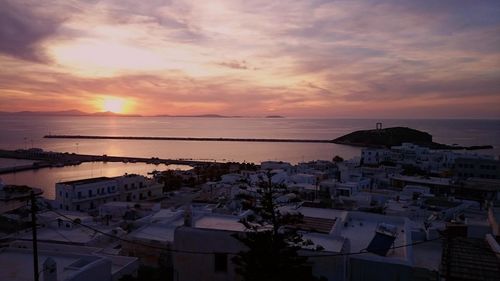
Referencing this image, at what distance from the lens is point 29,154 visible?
6938 centimetres

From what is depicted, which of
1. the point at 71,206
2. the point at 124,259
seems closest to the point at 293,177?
the point at 71,206

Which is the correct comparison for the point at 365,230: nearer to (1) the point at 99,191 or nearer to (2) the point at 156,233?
(2) the point at 156,233

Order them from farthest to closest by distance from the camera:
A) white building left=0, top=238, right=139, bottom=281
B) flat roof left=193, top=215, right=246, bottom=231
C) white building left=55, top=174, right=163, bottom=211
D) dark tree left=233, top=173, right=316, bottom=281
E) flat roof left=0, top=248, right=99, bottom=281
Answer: white building left=55, top=174, right=163, bottom=211
flat roof left=193, top=215, right=246, bottom=231
flat roof left=0, top=248, right=99, bottom=281
white building left=0, top=238, right=139, bottom=281
dark tree left=233, top=173, right=316, bottom=281

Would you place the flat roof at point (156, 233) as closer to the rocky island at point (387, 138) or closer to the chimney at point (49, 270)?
the chimney at point (49, 270)

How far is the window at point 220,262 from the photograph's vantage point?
272 inches

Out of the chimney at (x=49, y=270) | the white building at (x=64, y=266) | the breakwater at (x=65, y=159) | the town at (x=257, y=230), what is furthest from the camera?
the breakwater at (x=65, y=159)

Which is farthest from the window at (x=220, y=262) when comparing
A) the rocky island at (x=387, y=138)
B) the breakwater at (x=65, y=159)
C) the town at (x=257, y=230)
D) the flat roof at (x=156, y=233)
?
the rocky island at (x=387, y=138)

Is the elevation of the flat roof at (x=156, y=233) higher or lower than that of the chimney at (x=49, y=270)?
lower

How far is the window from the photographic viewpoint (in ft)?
22.7

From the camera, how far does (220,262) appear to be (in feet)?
22.8

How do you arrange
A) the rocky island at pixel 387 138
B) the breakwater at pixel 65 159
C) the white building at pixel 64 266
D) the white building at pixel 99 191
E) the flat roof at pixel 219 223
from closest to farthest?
1. the white building at pixel 64 266
2. the flat roof at pixel 219 223
3. the white building at pixel 99 191
4. the breakwater at pixel 65 159
5. the rocky island at pixel 387 138

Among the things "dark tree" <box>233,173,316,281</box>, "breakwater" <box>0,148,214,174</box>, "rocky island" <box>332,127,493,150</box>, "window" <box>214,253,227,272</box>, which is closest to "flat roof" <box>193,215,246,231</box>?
"window" <box>214,253,227,272</box>

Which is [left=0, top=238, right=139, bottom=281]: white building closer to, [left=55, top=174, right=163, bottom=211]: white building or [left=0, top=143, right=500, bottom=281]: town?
[left=0, top=143, right=500, bottom=281]: town

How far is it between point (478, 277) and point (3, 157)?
80415 millimetres
